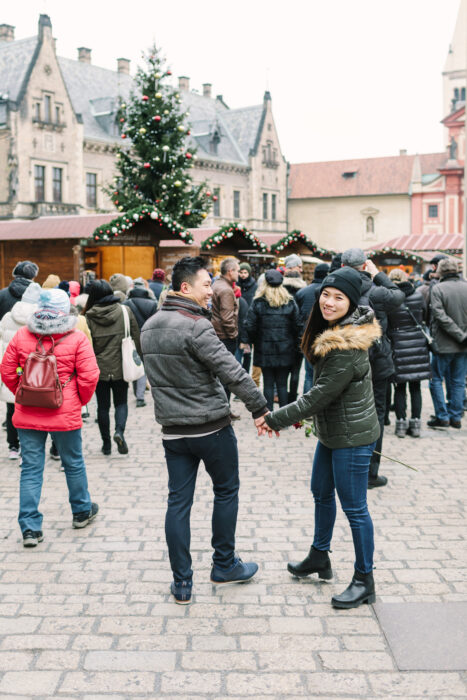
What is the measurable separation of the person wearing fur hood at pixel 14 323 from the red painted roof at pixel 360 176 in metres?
62.6

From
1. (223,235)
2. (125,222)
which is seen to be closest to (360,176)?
(223,235)

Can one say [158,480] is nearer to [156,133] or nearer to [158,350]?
[158,350]

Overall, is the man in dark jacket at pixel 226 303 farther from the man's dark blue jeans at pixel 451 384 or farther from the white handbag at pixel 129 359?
the man's dark blue jeans at pixel 451 384

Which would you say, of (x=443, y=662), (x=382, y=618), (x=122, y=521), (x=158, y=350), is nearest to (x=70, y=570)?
(x=122, y=521)

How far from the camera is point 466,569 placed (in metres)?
4.56

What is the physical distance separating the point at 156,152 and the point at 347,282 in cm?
2160

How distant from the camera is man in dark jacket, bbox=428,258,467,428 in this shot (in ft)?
29.3

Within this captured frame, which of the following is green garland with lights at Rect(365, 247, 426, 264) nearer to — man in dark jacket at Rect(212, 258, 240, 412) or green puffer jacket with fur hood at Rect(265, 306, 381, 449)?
man in dark jacket at Rect(212, 258, 240, 412)

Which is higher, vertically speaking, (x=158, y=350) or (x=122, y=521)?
(x=158, y=350)

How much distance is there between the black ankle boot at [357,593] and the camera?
402 centimetres

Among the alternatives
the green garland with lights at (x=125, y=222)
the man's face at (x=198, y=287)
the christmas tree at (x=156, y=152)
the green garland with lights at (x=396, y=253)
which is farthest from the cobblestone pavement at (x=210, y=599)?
the green garland with lights at (x=396, y=253)

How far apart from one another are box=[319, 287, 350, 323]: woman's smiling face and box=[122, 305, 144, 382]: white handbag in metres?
3.72

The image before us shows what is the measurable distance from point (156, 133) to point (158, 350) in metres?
22.0

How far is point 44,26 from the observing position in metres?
41.5
